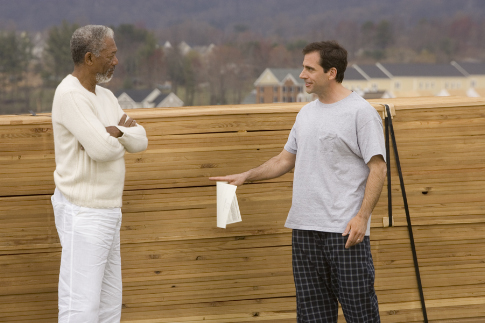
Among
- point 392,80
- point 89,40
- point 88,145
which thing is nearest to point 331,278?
point 88,145

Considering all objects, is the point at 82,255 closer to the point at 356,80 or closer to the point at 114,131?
the point at 114,131

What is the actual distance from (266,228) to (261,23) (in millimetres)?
143552

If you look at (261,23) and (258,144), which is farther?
(261,23)

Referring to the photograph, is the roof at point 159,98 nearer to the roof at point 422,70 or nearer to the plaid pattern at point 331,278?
the roof at point 422,70

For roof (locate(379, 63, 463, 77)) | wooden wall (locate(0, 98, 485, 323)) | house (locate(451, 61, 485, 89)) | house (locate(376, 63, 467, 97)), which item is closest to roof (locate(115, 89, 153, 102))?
house (locate(376, 63, 467, 97))

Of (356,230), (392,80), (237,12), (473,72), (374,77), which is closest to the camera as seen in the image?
(356,230)

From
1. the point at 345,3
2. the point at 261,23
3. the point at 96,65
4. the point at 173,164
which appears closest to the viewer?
the point at 96,65

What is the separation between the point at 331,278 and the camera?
3.13 metres

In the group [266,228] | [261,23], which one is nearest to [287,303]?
[266,228]

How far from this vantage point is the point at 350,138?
293 centimetres

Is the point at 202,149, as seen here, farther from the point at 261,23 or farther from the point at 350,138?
the point at 261,23

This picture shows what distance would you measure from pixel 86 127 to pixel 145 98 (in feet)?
265

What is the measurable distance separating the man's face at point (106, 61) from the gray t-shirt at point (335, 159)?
1057 mm

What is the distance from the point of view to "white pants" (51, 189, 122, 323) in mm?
2811
